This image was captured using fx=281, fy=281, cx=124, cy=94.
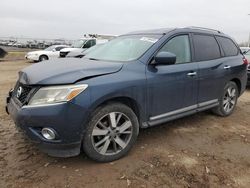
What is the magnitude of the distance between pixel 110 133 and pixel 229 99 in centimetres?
320

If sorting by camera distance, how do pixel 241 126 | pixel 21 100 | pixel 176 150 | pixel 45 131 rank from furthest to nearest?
pixel 241 126 < pixel 176 150 < pixel 21 100 < pixel 45 131

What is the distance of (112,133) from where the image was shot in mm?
3518

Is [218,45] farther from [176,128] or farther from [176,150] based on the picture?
[176,150]

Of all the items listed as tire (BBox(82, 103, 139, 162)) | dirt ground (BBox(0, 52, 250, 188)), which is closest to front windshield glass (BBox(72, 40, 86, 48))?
dirt ground (BBox(0, 52, 250, 188))

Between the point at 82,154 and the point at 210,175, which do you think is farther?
the point at 82,154

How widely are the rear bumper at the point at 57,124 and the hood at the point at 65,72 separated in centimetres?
32

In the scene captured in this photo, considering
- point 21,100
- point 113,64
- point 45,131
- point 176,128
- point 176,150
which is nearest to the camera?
point 45,131

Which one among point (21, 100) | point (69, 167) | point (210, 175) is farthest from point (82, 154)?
point (210, 175)

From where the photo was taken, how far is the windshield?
4051mm

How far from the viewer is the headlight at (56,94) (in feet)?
10.1

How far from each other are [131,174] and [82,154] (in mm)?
811

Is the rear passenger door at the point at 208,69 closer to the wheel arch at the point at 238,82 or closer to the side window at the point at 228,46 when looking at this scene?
the side window at the point at 228,46

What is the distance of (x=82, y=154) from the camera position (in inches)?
148

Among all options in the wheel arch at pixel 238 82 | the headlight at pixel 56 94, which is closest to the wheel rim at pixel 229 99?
the wheel arch at pixel 238 82
